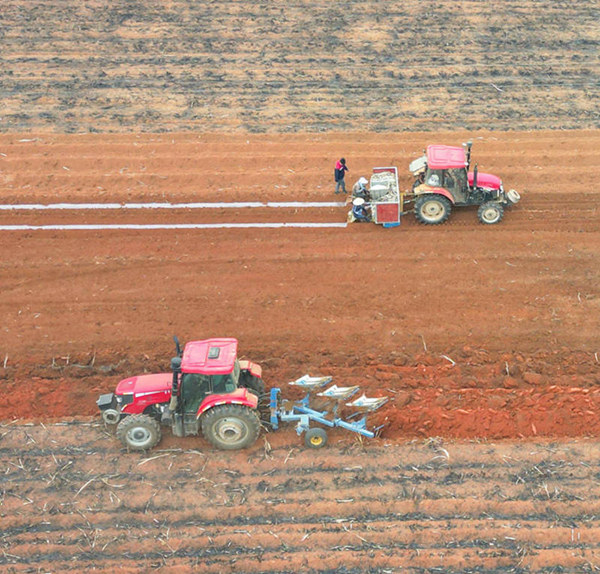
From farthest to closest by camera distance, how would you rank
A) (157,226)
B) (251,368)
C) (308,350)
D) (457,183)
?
1. (157,226)
2. (457,183)
3. (308,350)
4. (251,368)

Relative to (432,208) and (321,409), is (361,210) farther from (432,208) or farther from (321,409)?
(321,409)

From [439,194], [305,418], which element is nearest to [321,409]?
[305,418]

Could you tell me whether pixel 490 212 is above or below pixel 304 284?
above

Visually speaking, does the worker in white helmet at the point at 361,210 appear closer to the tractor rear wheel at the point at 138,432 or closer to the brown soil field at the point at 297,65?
the brown soil field at the point at 297,65

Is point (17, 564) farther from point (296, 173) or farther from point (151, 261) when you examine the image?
point (296, 173)

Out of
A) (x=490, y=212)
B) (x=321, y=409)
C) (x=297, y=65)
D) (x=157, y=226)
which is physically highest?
(x=297, y=65)

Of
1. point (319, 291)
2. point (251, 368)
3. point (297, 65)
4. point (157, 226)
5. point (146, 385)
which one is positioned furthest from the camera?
point (297, 65)

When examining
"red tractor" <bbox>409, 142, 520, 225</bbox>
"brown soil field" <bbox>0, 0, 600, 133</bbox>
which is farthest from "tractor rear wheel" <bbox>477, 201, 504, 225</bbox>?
"brown soil field" <bbox>0, 0, 600, 133</bbox>
